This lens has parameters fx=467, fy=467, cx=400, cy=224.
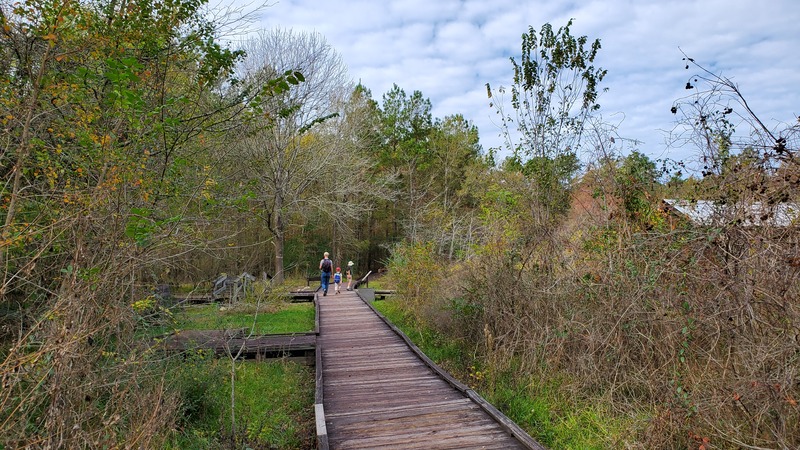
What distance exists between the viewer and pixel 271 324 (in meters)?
12.3

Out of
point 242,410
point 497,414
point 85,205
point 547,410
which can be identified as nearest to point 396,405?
point 497,414

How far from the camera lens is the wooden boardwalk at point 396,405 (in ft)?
15.7

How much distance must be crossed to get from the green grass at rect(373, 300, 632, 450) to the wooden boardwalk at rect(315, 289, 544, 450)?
0.43 metres

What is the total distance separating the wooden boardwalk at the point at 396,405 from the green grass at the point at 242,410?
49 centimetres

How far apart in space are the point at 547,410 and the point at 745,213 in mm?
2952

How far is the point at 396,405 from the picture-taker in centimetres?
596

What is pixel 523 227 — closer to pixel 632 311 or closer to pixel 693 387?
pixel 632 311

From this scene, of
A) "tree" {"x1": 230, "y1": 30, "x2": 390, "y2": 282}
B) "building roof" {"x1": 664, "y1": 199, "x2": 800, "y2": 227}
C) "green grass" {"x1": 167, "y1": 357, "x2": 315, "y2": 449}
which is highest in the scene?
"tree" {"x1": 230, "y1": 30, "x2": 390, "y2": 282}

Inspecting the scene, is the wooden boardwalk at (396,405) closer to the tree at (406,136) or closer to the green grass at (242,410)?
the green grass at (242,410)

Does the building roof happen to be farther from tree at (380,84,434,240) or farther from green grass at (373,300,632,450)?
tree at (380,84,434,240)

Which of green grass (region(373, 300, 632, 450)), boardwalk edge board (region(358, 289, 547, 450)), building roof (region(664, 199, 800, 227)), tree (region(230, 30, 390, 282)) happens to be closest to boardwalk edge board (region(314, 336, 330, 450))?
boardwalk edge board (region(358, 289, 547, 450))

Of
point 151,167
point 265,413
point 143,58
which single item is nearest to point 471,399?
point 265,413

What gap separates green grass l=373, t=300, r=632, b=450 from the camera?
15.4 feet

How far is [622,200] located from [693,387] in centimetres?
276
